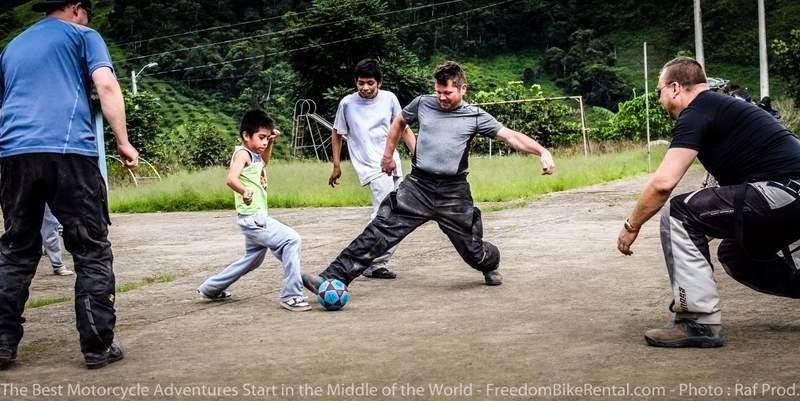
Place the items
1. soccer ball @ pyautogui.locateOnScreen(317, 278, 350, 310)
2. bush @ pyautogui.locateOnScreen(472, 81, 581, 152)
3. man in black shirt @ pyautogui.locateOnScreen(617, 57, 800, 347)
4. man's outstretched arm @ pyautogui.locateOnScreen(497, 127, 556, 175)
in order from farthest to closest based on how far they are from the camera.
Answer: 1. bush @ pyautogui.locateOnScreen(472, 81, 581, 152)
2. man's outstretched arm @ pyautogui.locateOnScreen(497, 127, 556, 175)
3. soccer ball @ pyautogui.locateOnScreen(317, 278, 350, 310)
4. man in black shirt @ pyautogui.locateOnScreen(617, 57, 800, 347)

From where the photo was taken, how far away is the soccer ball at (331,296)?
289 inches

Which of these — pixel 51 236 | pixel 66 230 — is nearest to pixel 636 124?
pixel 51 236

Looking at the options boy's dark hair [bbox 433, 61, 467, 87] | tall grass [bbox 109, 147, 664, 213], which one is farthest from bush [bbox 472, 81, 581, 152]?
boy's dark hair [bbox 433, 61, 467, 87]

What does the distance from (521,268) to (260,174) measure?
105 inches

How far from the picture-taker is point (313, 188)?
21.5m

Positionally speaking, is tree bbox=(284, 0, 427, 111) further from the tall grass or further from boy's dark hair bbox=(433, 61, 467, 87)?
boy's dark hair bbox=(433, 61, 467, 87)

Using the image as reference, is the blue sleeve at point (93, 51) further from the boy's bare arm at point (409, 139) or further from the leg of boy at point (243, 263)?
the boy's bare arm at point (409, 139)

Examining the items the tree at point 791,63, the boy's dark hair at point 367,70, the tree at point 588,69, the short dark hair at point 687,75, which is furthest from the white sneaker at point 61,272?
the tree at point 588,69

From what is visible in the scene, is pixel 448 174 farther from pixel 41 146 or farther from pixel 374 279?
pixel 41 146

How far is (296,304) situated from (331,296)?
0.29 metres

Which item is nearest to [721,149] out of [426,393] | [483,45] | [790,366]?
[790,366]

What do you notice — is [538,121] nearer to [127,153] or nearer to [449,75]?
[449,75]

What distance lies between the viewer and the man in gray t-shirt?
8.17 meters

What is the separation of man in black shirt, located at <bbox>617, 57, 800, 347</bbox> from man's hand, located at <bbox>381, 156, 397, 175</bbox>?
130 inches
